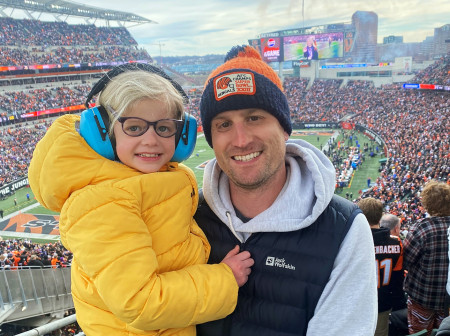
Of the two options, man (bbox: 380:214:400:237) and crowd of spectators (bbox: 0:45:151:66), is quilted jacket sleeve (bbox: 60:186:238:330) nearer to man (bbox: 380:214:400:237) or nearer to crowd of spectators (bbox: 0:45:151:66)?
man (bbox: 380:214:400:237)

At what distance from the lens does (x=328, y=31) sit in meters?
53.0

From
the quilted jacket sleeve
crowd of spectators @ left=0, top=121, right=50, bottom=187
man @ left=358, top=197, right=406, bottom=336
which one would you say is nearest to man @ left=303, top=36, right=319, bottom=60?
crowd of spectators @ left=0, top=121, right=50, bottom=187

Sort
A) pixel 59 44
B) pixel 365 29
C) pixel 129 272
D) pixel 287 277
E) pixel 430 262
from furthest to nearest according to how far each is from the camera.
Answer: pixel 365 29
pixel 59 44
pixel 430 262
pixel 287 277
pixel 129 272

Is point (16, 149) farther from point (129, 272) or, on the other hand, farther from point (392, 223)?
point (129, 272)

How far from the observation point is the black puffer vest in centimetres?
156

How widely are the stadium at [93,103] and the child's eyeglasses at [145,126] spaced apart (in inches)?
7.4

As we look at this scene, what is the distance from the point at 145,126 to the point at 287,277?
0.97 meters

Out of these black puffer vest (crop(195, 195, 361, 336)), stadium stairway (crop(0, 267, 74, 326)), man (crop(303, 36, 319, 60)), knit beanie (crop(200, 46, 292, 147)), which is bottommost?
stadium stairway (crop(0, 267, 74, 326))

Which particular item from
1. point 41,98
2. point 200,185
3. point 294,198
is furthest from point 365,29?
point 294,198

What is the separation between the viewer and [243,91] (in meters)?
1.73

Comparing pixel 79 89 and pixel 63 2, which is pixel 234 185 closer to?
pixel 79 89

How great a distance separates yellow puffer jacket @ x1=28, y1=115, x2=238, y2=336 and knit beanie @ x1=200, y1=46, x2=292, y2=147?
1.28 ft

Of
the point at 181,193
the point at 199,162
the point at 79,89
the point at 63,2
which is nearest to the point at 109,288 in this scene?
the point at 181,193

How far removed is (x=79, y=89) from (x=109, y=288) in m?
48.7
